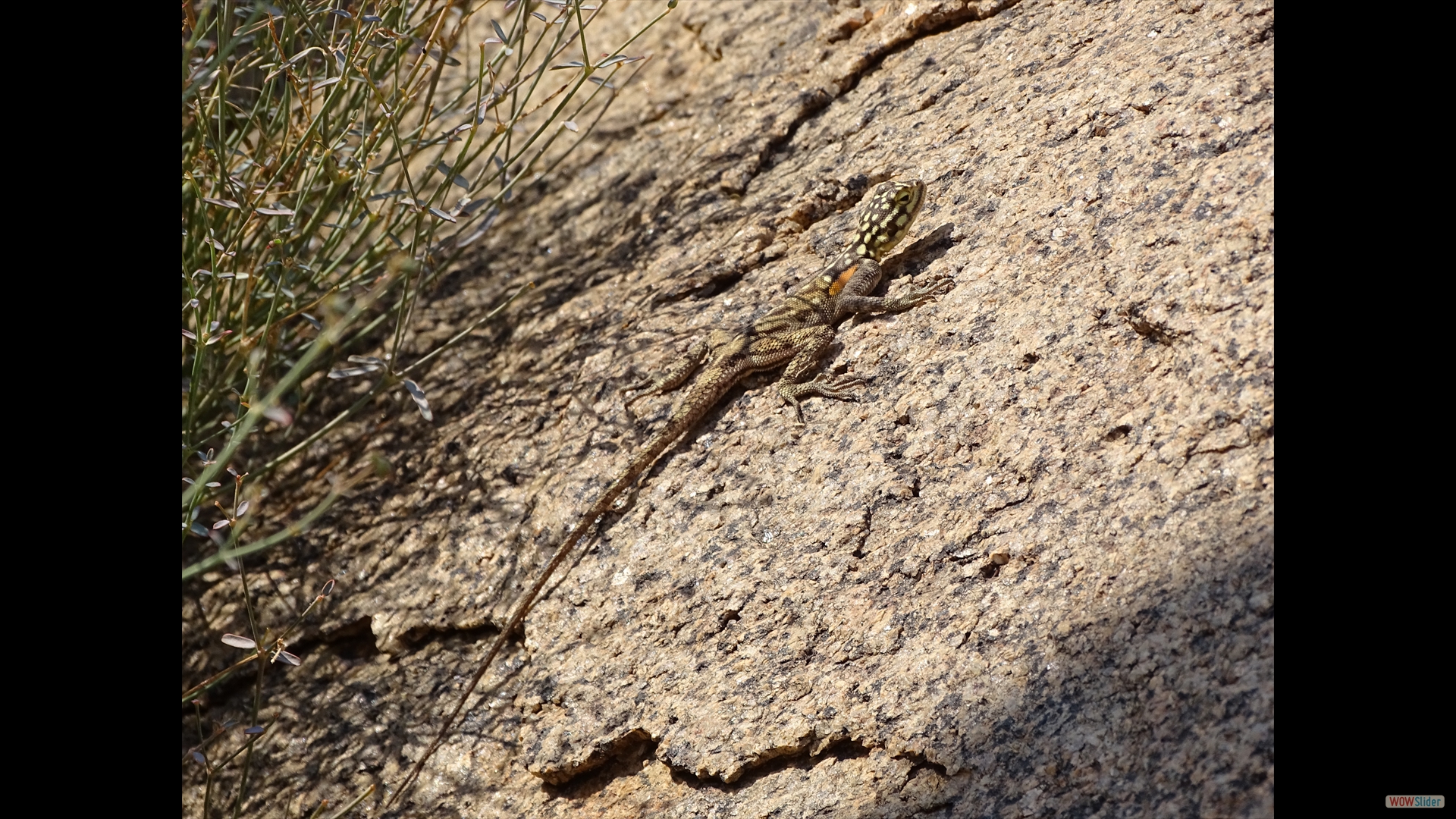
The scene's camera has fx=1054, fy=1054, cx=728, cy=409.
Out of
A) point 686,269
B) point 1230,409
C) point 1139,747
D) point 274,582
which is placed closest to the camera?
point 1139,747

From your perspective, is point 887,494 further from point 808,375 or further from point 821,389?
point 808,375

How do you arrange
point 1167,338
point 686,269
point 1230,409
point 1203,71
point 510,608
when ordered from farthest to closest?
1. point 686,269
2. point 510,608
3. point 1203,71
4. point 1167,338
5. point 1230,409

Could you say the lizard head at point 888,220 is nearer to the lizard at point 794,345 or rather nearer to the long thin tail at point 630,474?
the lizard at point 794,345

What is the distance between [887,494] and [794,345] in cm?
88

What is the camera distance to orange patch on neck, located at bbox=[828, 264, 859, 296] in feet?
13.7

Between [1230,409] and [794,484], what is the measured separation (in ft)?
4.64

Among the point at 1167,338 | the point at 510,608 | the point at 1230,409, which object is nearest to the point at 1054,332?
the point at 1167,338

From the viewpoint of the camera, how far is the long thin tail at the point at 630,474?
385cm

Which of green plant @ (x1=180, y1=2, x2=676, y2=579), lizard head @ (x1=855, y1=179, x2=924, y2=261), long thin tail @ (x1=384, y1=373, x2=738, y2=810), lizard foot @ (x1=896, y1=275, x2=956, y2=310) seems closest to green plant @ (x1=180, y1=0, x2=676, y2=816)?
green plant @ (x1=180, y1=2, x2=676, y2=579)

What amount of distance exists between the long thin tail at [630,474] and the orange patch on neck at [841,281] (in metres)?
0.53

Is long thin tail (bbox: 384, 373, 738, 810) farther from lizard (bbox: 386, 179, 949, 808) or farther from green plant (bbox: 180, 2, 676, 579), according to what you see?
green plant (bbox: 180, 2, 676, 579)

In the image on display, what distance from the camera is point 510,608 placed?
12.9 feet

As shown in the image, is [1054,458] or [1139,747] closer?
[1139,747]

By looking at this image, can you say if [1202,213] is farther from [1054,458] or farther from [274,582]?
[274,582]
